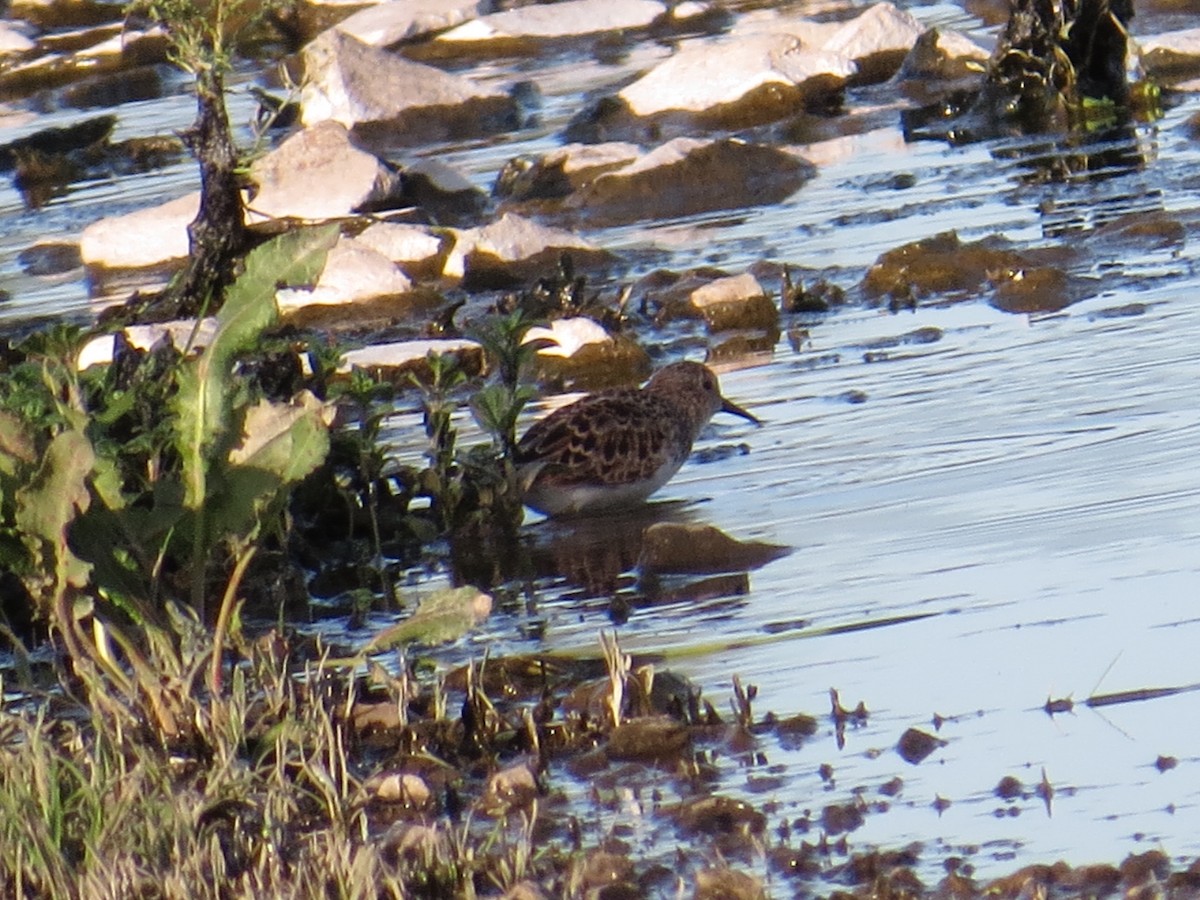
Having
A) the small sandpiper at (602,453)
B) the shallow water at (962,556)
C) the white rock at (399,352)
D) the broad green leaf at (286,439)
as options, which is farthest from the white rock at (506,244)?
the broad green leaf at (286,439)

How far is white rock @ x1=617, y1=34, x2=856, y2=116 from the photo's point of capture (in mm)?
15656

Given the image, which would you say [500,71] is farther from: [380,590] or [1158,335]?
[380,590]

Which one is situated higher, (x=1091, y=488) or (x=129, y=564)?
(x=129, y=564)

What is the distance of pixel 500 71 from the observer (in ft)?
64.1

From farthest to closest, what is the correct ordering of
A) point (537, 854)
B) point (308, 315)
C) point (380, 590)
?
point (308, 315) → point (380, 590) → point (537, 854)

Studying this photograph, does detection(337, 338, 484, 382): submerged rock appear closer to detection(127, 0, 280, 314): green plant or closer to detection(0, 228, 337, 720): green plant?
detection(127, 0, 280, 314): green plant

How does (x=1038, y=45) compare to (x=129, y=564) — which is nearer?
(x=129, y=564)

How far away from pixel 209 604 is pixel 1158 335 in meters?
3.71

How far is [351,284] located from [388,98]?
5.85 meters

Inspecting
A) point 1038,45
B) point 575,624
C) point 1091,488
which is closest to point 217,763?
point 575,624

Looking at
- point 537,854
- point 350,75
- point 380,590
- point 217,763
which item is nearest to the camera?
point 537,854

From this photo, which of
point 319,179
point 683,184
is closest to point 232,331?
point 319,179

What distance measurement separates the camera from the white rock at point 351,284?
10.8 meters

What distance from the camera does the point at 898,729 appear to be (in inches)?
184
